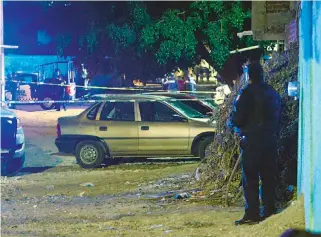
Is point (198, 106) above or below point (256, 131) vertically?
above

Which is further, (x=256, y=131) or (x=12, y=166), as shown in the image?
(x=12, y=166)

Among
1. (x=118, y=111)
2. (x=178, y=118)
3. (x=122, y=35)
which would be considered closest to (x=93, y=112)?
(x=118, y=111)

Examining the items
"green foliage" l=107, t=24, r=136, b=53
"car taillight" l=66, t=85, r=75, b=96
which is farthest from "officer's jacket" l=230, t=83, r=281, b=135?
"car taillight" l=66, t=85, r=75, b=96

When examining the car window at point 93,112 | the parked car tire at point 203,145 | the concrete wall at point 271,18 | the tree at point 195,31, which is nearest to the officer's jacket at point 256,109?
the concrete wall at point 271,18

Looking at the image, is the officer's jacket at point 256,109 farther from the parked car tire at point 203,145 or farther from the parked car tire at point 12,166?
the parked car tire at point 12,166

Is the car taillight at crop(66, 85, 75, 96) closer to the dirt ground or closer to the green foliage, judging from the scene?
the green foliage

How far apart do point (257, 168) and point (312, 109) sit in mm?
1365

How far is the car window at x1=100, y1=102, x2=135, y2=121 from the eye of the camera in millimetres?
12540

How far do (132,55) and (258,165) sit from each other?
10.3 meters

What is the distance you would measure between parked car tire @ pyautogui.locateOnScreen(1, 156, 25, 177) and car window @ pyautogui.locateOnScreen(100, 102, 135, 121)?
2.10 meters

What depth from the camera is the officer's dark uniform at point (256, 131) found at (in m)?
5.87

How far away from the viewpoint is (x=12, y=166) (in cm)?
1154

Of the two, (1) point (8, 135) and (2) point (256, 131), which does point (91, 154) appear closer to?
(1) point (8, 135)

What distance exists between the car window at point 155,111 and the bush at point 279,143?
322 centimetres
